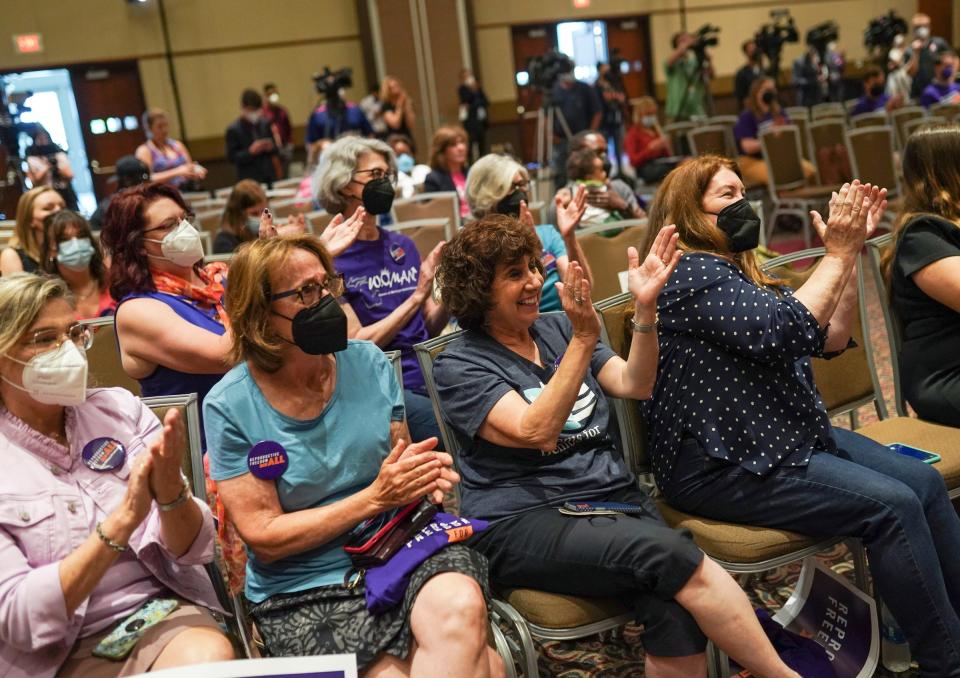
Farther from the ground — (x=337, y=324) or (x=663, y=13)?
(x=663, y=13)

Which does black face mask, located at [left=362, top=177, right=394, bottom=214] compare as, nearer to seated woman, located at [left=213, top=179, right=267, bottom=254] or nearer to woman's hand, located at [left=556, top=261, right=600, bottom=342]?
woman's hand, located at [left=556, top=261, right=600, bottom=342]

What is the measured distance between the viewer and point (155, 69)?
13.0m

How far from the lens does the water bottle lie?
2359 mm

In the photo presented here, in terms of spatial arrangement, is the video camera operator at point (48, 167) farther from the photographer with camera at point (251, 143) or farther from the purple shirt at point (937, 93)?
the purple shirt at point (937, 93)

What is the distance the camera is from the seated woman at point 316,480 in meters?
1.83

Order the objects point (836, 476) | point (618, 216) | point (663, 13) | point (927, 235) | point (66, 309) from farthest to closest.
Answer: point (663, 13) < point (618, 216) < point (927, 235) < point (836, 476) < point (66, 309)

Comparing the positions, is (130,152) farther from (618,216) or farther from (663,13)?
(618,216)

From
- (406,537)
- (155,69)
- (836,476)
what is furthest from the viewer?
(155,69)

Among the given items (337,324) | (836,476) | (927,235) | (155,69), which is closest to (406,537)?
(337,324)

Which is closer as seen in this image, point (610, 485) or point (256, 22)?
point (610, 485)

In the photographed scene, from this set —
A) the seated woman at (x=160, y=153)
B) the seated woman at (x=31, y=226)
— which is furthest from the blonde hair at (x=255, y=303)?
the seated woman at (x=160, y=153)

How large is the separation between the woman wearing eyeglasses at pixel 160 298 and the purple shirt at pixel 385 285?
526mm

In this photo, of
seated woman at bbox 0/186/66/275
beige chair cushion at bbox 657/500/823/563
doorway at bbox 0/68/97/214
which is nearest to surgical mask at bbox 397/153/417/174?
seated woman at bbox 0/186/66/275

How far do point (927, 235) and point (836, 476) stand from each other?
85 centimetres
